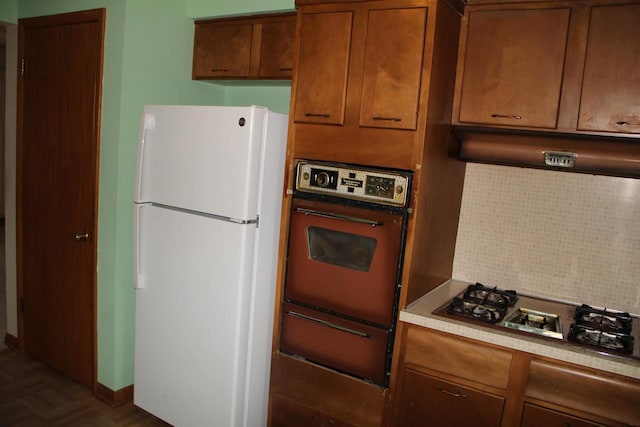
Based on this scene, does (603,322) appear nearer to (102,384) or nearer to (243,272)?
(243,272)

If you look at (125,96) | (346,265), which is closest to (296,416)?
(346,265)

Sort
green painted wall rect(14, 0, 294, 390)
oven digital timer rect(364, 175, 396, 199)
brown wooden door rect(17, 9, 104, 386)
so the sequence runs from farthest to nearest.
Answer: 1. brown wooden door rect(17, 9, 104, 386)
2. green painted wall rect(14, 0, 294, 390)
3. oven digital timer rect(364, 175, 396, 199)

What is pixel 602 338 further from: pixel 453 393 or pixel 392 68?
pixel 392 68

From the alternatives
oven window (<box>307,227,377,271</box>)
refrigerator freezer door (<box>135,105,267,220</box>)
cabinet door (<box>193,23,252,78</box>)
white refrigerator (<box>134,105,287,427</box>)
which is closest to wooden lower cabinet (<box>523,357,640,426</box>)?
oven window (<box>307,227,377,271</box>)

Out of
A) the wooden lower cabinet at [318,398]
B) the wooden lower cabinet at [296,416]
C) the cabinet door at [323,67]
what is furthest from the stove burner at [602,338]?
the cabinet door at [323,67]

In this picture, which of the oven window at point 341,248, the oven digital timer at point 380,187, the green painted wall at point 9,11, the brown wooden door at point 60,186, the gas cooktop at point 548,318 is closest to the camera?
the gas cooktop at point 548,318

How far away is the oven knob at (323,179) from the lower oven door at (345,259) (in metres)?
0.09

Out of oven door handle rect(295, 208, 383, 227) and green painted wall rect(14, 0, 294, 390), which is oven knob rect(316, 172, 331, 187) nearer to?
oven door handle rect(295, 208, 383, 227)

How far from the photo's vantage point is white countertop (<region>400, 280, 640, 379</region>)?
1758 mm

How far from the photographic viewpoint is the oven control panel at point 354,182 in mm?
2002

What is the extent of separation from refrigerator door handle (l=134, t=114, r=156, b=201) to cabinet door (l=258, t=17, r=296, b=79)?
28.0 inches

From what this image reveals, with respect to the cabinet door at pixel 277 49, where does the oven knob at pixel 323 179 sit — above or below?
below

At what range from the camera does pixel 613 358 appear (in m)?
1.78

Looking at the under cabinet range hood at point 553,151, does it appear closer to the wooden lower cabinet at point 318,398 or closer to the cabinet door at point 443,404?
the cabinet door at point 443,404
